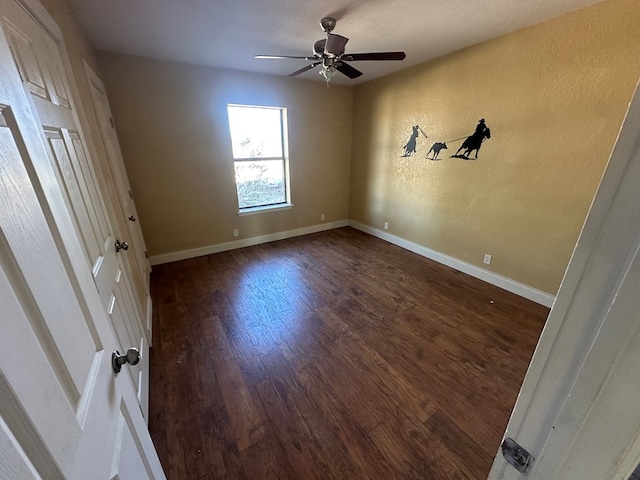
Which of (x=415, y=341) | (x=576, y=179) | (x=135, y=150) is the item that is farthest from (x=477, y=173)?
(x=135, y=150)

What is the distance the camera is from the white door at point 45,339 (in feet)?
1.18

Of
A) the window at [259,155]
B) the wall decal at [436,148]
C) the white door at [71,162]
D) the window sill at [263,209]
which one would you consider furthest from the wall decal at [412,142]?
the white door at [71,162]

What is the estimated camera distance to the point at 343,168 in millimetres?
4555

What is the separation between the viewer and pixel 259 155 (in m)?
3.81

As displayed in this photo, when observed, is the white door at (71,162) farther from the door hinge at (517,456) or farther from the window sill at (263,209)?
the window sill at (263,209)

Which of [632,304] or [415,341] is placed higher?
[632,304]

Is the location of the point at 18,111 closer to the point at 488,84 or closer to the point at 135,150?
the point at 135,150

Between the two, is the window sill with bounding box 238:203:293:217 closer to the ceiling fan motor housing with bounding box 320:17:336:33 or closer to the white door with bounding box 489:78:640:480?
Answer: the ceiling fan motor housing with bounding box 320:17:336:33

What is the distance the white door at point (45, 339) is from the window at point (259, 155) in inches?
113

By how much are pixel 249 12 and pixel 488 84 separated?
2304 mm

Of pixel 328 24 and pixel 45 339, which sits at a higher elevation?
pixel 328 24

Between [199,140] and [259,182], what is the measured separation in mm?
1000

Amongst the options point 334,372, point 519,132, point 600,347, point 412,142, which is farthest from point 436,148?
point 600,347

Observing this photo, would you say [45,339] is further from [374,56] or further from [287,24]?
[287,24]
